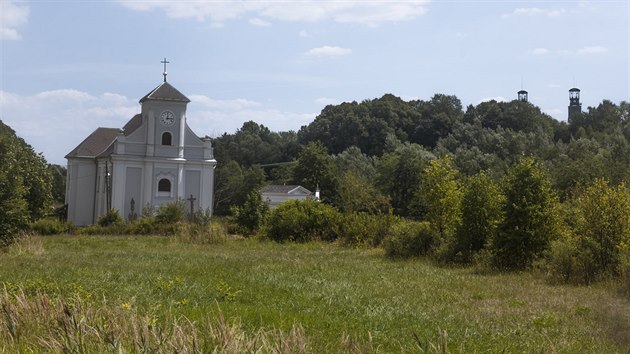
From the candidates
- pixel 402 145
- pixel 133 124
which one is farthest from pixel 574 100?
pixel 133 124

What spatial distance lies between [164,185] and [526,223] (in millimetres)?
38885

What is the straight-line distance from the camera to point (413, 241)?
80.3 feet

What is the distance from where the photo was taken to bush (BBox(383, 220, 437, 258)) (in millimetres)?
24422

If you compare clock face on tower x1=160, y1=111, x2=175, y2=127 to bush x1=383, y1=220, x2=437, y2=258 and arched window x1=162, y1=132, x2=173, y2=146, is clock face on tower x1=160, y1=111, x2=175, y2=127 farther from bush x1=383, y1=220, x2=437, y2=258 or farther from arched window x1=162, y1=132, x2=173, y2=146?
bush x1=383, y1=220, x2=437, y2=258

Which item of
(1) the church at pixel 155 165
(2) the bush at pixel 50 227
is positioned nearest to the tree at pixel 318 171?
(1) the church at pixel 155 165

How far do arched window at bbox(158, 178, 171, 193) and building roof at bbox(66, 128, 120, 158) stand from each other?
908 centimetres

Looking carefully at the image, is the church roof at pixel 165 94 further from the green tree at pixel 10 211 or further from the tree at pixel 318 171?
the green tree at pixel 10 211

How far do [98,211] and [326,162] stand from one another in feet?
90.4

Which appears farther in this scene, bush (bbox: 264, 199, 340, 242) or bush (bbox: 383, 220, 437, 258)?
bush (bbox: 264, 199, 340, 242)

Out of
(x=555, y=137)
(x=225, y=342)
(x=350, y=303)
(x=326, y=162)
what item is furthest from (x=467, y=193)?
(x=555, y=137)

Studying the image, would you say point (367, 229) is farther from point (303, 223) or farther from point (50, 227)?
point (50, 227)

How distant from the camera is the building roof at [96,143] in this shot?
199ft

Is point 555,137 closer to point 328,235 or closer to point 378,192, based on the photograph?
point 378,192

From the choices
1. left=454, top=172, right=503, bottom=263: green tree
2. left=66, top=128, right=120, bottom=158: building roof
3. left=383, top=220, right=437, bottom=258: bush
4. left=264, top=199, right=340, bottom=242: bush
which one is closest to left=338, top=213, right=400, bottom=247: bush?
left=264, top=199, right=340, bottom=242: bush
